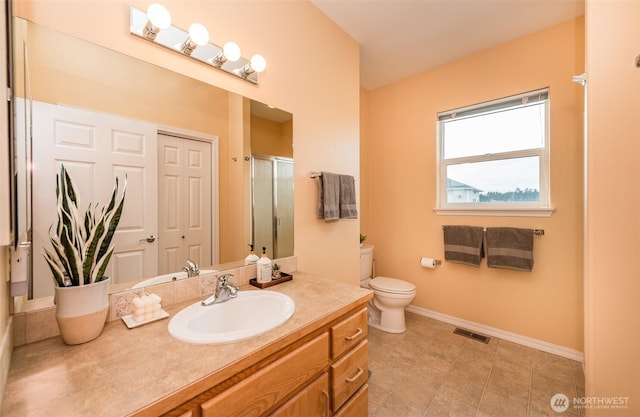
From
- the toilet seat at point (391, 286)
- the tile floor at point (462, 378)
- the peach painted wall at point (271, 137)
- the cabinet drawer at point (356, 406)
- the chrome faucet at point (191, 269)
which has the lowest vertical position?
the tile floor at point (462, 378)

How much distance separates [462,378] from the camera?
5.70 feet

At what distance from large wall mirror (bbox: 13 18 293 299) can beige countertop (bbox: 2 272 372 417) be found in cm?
25

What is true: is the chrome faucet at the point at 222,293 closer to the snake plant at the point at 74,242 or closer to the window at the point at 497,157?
the snake plant at the point at 74,242

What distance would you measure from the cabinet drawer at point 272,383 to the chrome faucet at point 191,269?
60cm

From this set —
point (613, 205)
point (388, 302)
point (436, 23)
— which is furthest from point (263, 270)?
point (436, 23)

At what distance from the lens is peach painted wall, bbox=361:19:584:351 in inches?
76.2

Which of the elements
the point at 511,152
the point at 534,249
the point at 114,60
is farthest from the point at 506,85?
the point at 114,60

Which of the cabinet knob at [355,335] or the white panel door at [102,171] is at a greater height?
the white panel door at [102,171]

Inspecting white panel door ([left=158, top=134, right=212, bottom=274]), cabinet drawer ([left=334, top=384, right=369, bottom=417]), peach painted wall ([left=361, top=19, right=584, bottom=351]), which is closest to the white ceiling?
peach painted wall ([left=361, top=19, right=584, bottom=351])

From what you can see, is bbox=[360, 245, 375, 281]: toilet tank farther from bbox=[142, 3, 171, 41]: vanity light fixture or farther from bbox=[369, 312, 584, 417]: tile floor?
bbox=[142, 3, 171, 41]: vanity light fixture

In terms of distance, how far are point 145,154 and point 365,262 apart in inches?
83.2

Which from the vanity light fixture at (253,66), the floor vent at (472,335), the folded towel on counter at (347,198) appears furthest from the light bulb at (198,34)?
the floor vent at (472,335)

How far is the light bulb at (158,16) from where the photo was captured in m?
1.01

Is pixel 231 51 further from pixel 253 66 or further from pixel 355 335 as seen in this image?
pixel 355 335
